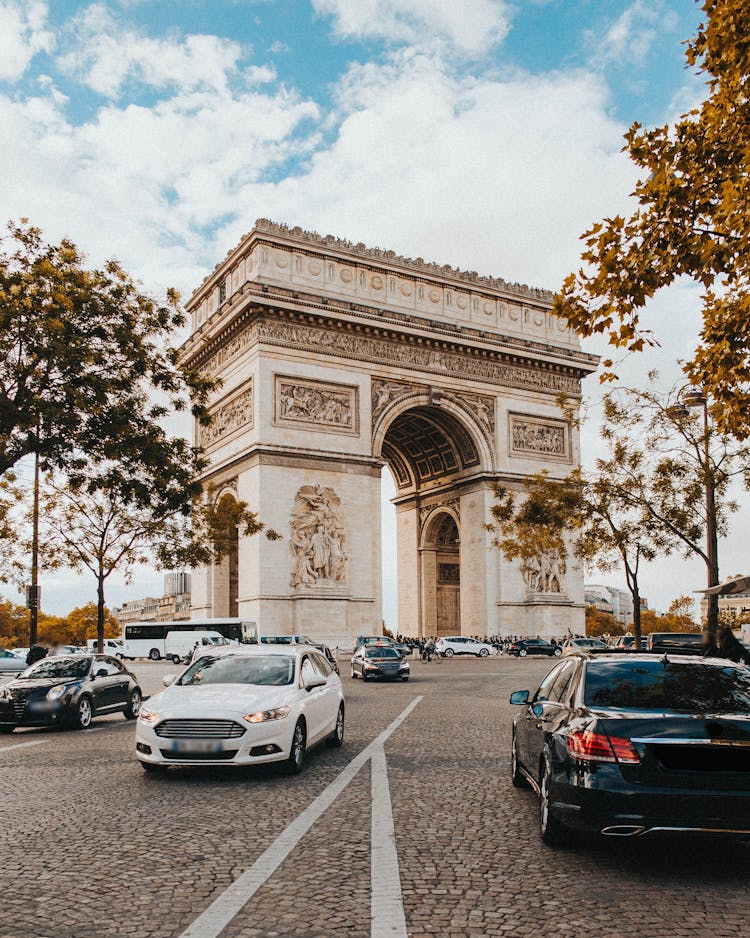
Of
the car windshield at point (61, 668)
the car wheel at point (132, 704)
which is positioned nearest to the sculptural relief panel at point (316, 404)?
the car wheel at point (132, 704)

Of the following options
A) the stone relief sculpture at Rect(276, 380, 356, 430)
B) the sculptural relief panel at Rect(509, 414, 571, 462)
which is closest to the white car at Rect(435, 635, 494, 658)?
the sculptural relief panel at Rect(509, 414, 571, 462)

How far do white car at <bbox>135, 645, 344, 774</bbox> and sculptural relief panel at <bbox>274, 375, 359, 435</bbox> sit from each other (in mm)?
32490

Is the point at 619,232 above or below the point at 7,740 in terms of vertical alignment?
above

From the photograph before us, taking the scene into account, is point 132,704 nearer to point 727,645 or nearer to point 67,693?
point 67,693

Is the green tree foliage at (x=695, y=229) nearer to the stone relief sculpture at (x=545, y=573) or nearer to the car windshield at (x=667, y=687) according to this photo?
the car windshield at (x=667, y=687)

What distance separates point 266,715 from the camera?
9.25m

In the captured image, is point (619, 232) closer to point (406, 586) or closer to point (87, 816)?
point (87, 816)

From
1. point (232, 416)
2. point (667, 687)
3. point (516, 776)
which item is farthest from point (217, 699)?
point (232, 416)

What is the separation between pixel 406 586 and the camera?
56.1 meters

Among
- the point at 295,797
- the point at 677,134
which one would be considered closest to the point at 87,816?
the point at 295,797

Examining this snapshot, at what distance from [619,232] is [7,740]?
10864mm

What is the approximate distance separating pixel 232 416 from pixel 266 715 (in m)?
37.4

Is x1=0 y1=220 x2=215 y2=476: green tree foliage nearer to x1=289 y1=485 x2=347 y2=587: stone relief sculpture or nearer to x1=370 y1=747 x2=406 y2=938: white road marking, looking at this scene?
x1=370 y1=747 x2=406 y2=938: white road marking

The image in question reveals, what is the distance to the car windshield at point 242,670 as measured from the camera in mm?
10422
